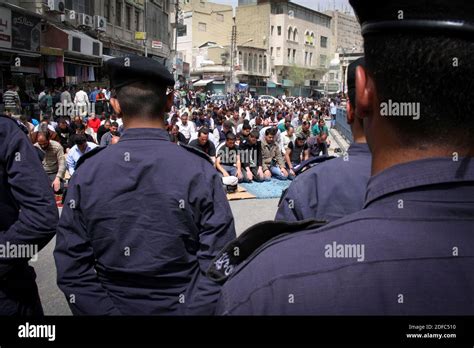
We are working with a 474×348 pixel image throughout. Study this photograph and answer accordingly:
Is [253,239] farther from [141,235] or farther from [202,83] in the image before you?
[202,83]

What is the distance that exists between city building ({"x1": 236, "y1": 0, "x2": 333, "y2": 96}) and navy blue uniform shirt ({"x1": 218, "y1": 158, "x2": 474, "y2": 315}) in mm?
63713

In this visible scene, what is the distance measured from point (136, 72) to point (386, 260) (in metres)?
1.63

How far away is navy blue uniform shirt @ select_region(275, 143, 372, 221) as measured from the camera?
2100 mm

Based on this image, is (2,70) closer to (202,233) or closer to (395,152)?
(202,233)

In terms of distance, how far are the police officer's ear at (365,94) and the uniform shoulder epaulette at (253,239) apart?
0.82ft

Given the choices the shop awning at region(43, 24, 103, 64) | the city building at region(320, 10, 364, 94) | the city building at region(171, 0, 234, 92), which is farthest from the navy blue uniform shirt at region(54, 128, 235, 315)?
the city building at region(320, 10, 364, 94)

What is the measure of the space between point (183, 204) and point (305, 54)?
77163mm

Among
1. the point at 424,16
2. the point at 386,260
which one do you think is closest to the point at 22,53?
the point at 424,16

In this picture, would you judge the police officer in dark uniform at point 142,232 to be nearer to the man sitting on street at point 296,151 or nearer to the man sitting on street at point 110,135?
the man sitting on street at point 110,135

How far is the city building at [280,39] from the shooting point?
223 feet

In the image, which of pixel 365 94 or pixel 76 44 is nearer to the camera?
pixel 365 94

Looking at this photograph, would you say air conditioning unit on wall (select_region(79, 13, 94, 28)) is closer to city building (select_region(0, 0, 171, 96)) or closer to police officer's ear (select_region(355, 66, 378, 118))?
city building (select_region(0, 0, 171, 96))

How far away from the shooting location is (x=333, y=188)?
83.4 inches

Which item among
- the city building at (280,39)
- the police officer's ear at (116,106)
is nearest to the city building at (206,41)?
the city building at (280,39)
